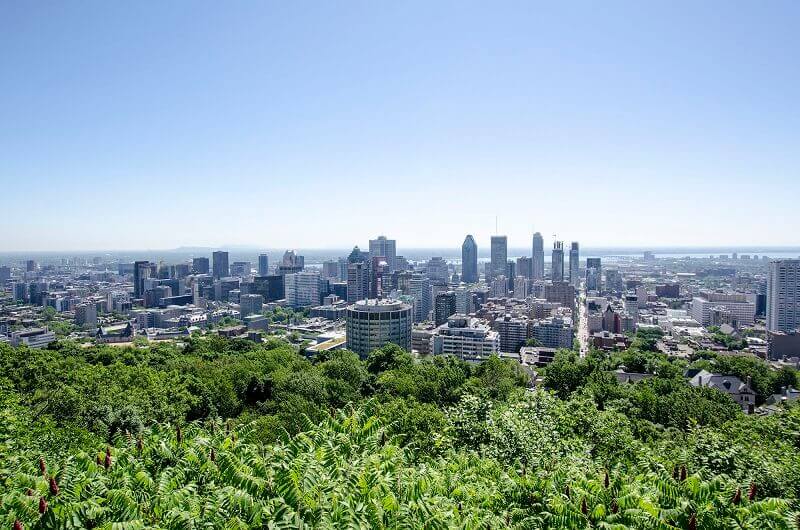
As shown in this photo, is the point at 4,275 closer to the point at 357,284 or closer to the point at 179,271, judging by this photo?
the point at 179,271

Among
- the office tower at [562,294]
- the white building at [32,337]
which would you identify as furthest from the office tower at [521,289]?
the white building at [32,337]

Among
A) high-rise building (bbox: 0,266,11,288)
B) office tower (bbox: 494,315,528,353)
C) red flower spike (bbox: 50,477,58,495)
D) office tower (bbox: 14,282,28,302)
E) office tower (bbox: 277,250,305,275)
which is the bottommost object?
office tower (bbox: 494,315,528,353)

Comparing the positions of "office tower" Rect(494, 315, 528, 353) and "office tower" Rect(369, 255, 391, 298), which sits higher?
"office tower" Rect(369, 255, 391, 298)

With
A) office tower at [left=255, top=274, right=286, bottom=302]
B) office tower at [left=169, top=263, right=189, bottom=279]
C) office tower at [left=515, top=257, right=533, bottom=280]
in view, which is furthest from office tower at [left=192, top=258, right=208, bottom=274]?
office tower at [left=515, top=257, right=533, bottom=280]

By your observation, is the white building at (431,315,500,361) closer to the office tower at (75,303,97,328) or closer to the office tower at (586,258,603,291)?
the office tower at (75,303,97,328)

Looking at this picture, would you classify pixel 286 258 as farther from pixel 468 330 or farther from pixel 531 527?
pixel 531 527

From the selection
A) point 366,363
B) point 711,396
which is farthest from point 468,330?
point 711,396

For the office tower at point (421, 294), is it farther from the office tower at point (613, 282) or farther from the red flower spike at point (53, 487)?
the red flower spike at point (53, 487)
